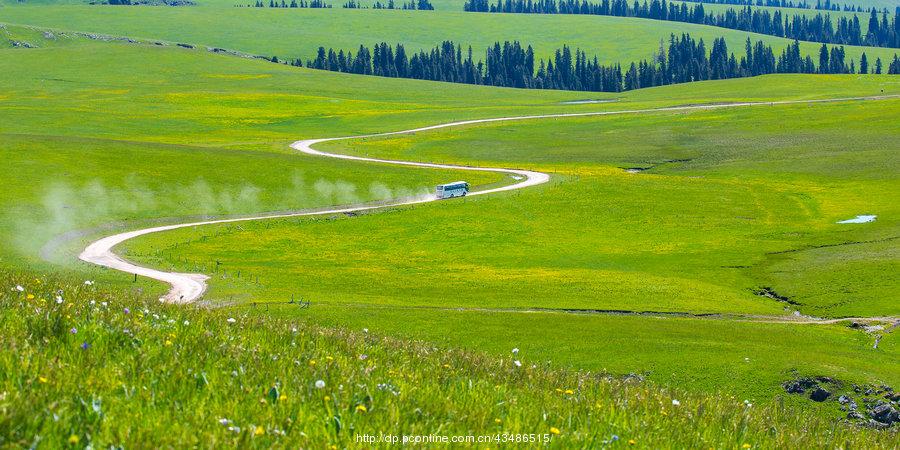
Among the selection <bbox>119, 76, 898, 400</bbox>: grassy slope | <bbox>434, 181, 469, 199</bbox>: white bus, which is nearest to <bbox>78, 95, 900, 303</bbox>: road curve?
<bbox>434, 181, 469, 199</bbox>: white bus

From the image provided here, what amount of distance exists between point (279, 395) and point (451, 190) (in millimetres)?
86339

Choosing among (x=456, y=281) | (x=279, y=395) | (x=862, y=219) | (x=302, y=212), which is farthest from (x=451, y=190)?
(x=279, y=395)

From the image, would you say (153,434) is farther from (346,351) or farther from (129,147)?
(129,147)

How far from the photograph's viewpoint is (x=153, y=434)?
283 inches

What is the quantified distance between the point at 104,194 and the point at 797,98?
501 feet

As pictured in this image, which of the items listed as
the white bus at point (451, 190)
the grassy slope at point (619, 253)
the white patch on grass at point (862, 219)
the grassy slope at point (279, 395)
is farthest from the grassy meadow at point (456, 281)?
the white bus at point (451, 190)

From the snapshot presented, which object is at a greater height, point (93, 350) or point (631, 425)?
point (93, 350)

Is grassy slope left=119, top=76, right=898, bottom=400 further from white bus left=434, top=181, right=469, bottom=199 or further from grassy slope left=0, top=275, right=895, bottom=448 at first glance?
grassy slope left=0, top=275, right=895, bottom=448

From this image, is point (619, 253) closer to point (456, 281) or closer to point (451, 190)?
point (456, 281)

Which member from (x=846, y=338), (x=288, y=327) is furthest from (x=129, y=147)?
(x=288, y=327)

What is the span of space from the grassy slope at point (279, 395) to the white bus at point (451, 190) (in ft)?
263

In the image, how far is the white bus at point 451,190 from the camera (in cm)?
9425

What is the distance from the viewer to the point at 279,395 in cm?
870

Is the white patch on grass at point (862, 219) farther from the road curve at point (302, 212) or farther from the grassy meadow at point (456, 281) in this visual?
the road curve at point (302, 212)
